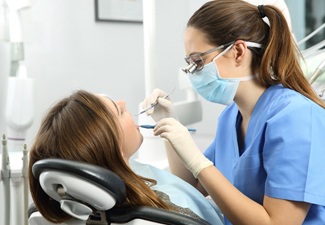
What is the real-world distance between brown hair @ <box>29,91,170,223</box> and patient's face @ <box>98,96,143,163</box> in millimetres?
79

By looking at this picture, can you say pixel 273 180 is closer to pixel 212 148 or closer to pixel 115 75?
pixel 212 148

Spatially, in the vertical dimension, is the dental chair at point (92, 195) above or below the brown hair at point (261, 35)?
below

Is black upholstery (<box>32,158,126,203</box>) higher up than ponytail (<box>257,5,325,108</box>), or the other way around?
ponytail (<box>257,5,325,108</box>)

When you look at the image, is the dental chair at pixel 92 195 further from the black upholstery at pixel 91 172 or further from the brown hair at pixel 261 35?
the brown hair at pixel 261 35

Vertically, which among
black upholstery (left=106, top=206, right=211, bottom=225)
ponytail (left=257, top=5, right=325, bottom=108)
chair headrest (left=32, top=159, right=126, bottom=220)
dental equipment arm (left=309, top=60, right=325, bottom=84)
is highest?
ponytail (left=257, top=5, right=325, bottom=108)

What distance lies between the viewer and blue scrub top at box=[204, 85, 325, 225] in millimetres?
1153

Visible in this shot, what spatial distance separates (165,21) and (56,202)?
1.73 m

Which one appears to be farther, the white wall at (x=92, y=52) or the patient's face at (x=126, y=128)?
the white wall at (x=92, y=52)

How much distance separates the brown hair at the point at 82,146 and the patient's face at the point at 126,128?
0.08 metres

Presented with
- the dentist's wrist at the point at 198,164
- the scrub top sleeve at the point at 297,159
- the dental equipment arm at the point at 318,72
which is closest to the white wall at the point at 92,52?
the dental equipment arm at the point at 318,72

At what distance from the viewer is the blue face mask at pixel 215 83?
1314 mm

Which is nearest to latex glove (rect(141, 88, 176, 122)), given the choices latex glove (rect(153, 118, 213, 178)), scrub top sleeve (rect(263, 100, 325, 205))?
latex glove (rect(153, 118, 213, 178))

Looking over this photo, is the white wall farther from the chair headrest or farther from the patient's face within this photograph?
the chair headrest

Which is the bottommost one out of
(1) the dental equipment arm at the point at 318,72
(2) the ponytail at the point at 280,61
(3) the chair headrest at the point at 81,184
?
(3) the chair headrest at the point at 81,184
